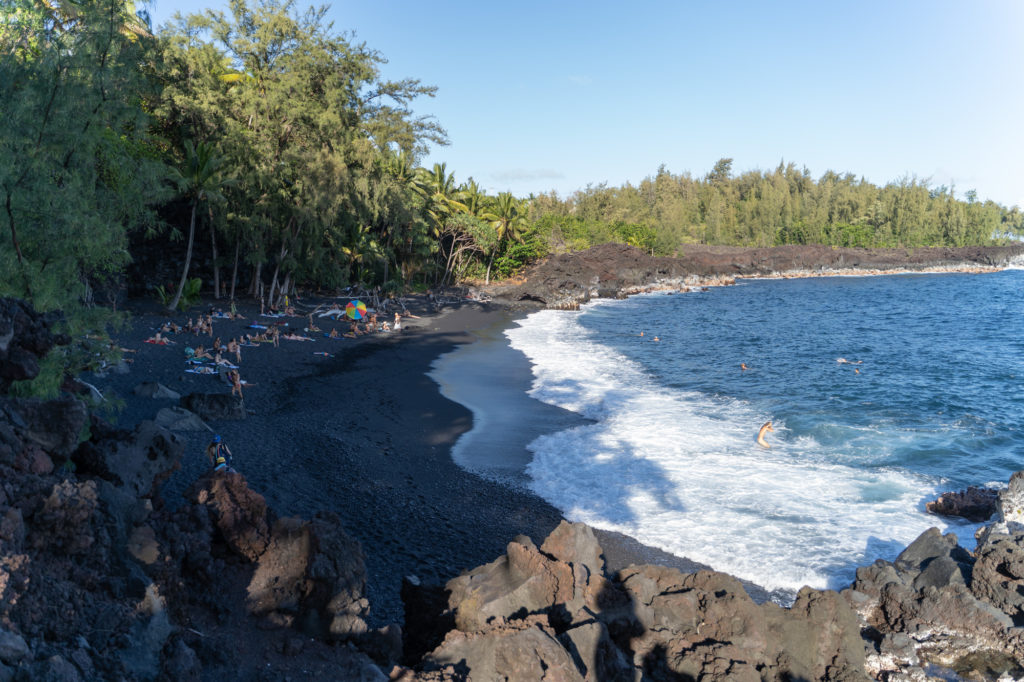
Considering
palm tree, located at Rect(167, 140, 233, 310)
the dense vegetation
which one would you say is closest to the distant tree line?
the dense vegetation

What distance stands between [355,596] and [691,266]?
265 ft

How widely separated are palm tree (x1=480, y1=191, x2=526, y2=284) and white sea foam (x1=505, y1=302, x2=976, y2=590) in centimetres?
3516

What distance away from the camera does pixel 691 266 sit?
8275cm

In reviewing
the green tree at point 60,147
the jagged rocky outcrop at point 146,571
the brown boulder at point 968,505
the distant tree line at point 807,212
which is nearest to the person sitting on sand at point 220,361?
the green tree at point 60,147

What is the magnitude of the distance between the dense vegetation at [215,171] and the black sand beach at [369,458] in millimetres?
2779

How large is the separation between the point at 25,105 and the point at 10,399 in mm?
6338

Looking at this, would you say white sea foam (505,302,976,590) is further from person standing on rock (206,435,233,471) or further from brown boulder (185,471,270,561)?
brown boulder (185,471,270,561)

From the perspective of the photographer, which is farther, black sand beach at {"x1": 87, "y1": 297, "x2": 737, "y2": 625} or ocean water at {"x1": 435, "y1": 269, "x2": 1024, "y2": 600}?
ocean water at {"x1": 435, "y1": 269, "x2": 1024, "y2": 600}

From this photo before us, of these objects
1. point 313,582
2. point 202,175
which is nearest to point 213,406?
point 313,582

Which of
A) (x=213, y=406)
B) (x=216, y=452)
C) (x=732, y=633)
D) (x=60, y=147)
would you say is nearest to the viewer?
(x=732, y=633)

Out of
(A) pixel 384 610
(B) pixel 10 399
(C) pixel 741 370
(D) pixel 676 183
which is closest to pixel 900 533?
(A) pixel 384 610

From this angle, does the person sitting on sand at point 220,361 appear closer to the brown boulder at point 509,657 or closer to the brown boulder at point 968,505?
the brown boulder at point 509,657

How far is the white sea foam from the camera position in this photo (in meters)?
11.0

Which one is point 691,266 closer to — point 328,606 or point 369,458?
point 369,458
